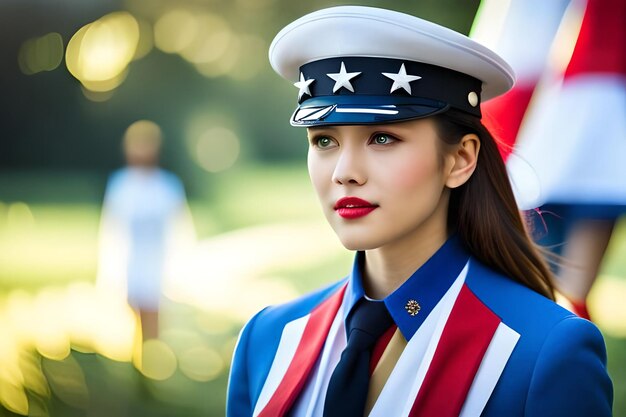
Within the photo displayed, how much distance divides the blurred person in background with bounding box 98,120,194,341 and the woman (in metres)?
2.62

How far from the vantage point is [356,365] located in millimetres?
1456

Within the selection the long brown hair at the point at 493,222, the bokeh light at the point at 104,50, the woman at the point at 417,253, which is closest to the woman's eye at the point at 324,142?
the woman at the point at 417,253

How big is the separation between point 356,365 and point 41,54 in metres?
4.48

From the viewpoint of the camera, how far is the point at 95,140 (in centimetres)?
573

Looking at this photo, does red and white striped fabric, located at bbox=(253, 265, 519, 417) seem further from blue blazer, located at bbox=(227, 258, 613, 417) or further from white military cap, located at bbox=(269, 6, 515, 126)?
white military cap, located at bbox=(269, 6, 515, 126)

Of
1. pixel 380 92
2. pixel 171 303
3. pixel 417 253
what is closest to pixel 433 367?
pixel 417 253

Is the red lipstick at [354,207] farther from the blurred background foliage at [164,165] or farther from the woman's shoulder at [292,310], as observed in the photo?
the blurred background foliage at [164,165]

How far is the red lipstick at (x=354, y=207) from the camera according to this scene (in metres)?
1.41

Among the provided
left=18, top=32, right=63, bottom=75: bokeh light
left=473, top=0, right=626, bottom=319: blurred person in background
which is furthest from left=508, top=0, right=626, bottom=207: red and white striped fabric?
left=18, top=32, right=63, bottom=75: bokeh light

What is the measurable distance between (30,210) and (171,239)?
164 centimetres

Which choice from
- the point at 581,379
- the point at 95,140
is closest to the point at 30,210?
the point at 95,140

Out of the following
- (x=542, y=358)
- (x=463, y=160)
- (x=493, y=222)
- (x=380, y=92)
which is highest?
(x=380, y=92)

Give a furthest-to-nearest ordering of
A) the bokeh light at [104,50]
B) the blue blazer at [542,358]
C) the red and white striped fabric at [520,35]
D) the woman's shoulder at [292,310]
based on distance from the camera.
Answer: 1. the bokeh light at [104,50]
2. the red and white striped fabric at [520,35]
3. the woman's shoulder at [292,310]
4. the blue blazer at [542,358]

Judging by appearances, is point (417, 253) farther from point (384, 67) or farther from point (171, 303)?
point (171, 303)
